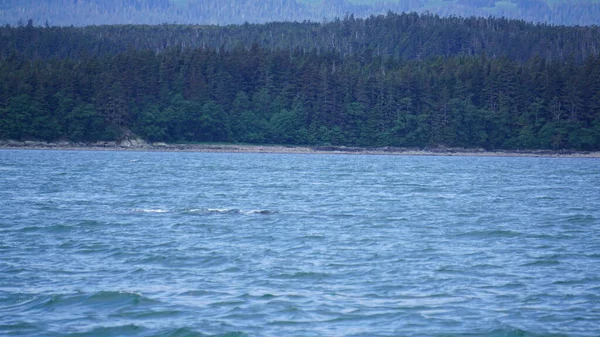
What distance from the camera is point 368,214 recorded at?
35219 mm

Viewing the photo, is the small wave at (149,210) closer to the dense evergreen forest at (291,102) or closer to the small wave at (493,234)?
the small wave at (493,234)

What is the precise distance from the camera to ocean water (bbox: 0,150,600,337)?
1582 cm

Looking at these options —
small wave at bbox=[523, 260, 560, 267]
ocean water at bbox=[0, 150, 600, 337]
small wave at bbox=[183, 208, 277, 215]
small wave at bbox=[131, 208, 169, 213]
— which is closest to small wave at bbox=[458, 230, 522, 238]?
ocean water at bbox=[0, 150, 600, 337]

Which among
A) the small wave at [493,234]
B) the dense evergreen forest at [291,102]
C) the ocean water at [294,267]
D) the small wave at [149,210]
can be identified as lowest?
the small wave at [149,210]

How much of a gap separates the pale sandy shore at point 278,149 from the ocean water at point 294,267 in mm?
85723

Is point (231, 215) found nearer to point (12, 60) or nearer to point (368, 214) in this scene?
point (368, 214)

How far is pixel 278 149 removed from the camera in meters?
133

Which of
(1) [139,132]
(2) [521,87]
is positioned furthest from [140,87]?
(2) [521,87]

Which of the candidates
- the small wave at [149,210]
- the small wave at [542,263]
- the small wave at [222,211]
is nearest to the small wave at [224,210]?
the small wave at [222,211]

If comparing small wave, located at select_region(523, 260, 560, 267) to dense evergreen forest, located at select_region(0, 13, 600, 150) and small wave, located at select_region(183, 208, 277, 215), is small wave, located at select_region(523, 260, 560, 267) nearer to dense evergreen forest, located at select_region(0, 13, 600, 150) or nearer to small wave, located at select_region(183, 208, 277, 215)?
small wave, located at select_region(183, 208, 277, 215)

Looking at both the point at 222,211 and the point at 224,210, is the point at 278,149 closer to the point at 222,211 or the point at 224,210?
the point at 224,210

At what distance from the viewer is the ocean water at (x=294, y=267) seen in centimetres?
1582

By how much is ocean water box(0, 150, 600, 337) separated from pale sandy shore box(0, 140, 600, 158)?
3375 inches

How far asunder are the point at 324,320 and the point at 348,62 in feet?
496
